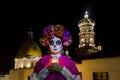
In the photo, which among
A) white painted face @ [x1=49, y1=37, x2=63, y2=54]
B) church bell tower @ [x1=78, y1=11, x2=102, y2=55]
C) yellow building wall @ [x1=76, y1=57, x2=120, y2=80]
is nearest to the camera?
white painted face @ [x1=49, y1=37, x2=63, y2=54]

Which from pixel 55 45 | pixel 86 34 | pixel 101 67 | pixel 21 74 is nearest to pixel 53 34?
pixel 55 45

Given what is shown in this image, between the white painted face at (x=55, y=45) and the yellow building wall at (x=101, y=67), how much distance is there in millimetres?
8120

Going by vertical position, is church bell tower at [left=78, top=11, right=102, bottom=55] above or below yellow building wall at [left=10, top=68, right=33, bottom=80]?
above

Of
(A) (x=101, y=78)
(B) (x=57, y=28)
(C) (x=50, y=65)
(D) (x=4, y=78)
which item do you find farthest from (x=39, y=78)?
(D) (x=4, y=78)

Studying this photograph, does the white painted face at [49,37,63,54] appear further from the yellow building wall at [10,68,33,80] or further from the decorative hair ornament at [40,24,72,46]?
the yellow building wall at [10,68,33,80]

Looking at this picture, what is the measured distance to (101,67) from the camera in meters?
15.2

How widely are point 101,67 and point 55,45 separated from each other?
30.4 ft

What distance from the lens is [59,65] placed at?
6148 mm

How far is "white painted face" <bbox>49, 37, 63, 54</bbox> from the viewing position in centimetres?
635

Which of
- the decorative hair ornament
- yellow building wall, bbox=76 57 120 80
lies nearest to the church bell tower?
yellow building wall, bbox=76 57 120 80

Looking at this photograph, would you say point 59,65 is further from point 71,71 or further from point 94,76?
point 94,76

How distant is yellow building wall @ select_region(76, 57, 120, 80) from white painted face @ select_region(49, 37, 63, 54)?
26.6 feet

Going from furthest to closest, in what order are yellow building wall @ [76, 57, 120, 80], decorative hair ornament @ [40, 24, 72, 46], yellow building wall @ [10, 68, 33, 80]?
yellow building wall @ [10, 68, 33, 80], yellow building wall @ [76, 57, 120, 80], decorative hair ornament @ [40, 24, 72, 46]

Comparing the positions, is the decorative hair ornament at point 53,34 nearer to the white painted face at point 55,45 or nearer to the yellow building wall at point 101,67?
the white painted face at point 55,45
